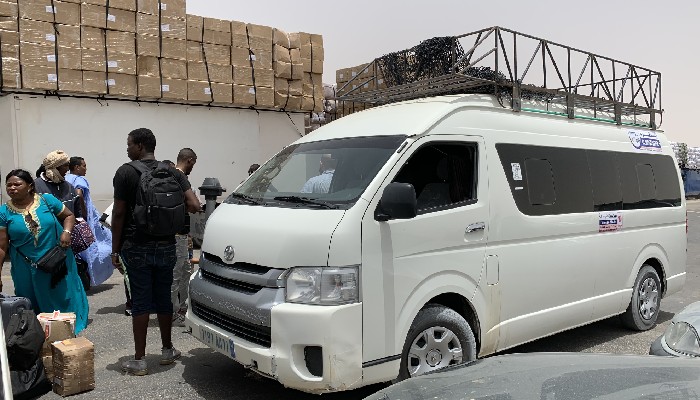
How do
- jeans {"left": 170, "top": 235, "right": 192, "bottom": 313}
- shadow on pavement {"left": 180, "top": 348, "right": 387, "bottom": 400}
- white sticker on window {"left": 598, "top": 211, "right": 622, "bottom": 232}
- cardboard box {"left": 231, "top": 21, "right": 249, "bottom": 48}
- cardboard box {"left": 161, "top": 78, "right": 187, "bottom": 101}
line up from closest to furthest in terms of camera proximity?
shadow on pavement {"left": 180, "top": 348, "right": 387, "bottom": 400}
white sticker on window {"left": 598, "top": 211, "right": 622, "bottom": 232}
jeans {"left": 170, "top": 235, "right": 192, "bottom": 313}
cardboard box {"left": 161, "top": 78, "right": 187, "bottom": 101}
cardboard box {"left": 231, "top": 21, "right": 249, "bottom": 48}

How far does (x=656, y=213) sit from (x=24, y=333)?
584cm

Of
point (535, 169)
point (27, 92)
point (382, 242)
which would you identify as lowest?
point (382, 242)

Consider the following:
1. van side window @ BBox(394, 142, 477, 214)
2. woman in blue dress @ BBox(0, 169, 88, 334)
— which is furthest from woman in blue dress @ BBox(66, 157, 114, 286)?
van side window @ BBox(394, 142, 477, 214)

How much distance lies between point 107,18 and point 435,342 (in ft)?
28.7

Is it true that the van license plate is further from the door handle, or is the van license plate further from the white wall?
the white wall

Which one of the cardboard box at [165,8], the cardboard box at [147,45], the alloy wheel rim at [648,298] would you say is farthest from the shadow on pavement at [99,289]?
the alloy wheel rim at [648,298]

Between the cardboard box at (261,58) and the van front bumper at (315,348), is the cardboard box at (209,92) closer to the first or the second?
the cardboard box at (261,58)

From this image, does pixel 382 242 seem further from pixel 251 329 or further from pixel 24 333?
pixel 24 333

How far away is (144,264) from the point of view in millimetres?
4266

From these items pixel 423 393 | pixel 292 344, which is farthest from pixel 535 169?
pixel 423 393

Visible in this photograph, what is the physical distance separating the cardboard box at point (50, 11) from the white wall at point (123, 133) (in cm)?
129

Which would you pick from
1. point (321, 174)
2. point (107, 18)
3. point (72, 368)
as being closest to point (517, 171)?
point (321, 174)

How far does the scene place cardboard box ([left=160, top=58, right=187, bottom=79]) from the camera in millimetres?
10438

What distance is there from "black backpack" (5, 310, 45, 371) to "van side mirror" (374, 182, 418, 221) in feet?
8.48
